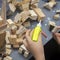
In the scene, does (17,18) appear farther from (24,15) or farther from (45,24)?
(45,24)

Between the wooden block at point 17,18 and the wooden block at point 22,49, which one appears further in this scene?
the wooden block at point 17,18

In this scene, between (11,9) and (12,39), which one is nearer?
(12,39)

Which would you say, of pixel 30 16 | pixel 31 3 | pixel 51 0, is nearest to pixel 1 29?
pixel 30 16

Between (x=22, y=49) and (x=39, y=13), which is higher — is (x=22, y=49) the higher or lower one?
the lower one

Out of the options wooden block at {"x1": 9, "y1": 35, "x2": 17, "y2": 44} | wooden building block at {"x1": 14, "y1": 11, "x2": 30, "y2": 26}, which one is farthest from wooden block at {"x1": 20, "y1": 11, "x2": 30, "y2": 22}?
wooden block at {"x1": 9, "y1": 35, "x2": 17, "y2": 44}

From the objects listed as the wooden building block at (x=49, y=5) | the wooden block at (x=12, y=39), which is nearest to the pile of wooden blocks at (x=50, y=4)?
the wooden building block at (x=49, y=5)

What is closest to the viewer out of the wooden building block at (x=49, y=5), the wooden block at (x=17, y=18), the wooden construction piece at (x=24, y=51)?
the wooden construction piece at (x=24, y=51)

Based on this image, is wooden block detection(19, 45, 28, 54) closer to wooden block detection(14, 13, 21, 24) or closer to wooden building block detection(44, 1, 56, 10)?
wooden block detection(14, 13, 21, 24)

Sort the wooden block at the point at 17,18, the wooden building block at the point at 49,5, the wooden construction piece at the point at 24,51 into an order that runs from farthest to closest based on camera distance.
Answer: the wooden building block at the point at 49,5 → the wooden block at the point at 17,18 → the wooden construction piece at the point at 24,51

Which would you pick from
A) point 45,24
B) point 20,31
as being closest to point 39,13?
point 45,24

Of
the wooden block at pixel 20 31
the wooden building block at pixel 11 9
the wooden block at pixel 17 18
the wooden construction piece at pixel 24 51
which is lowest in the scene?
the wooden construction piece at pixel 24 51

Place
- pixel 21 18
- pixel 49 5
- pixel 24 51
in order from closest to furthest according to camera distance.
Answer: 1. pixel 24 51
2. pixel 21 18
3. pixel 49 5

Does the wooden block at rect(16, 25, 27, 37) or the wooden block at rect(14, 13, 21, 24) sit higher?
the wooden block at rect(14, 13, 21, 24)

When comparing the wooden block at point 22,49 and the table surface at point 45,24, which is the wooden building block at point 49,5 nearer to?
the table surface at point 45,24
